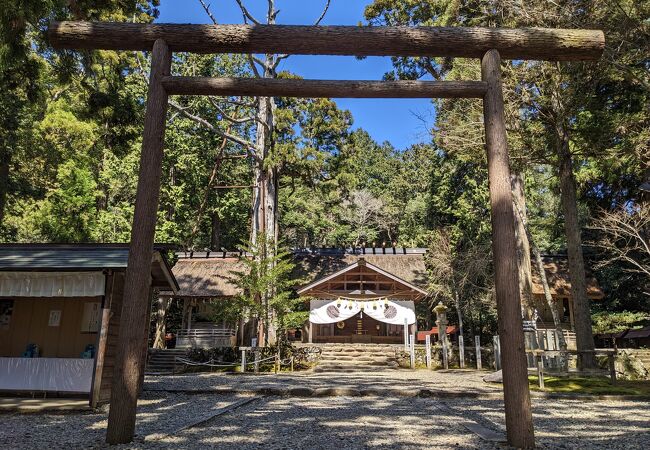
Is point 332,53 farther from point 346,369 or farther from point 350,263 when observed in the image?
Answer: point 350,263

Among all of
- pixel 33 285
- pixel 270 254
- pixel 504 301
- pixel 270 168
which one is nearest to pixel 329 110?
pixel 270 168

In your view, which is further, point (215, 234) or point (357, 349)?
point (215, 234)

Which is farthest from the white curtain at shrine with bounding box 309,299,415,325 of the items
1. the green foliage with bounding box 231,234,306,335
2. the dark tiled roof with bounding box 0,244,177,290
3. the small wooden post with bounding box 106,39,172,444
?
the small wooden post with bounding box 106,39,172,444

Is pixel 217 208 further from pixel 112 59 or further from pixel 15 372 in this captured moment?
pixel 15 372

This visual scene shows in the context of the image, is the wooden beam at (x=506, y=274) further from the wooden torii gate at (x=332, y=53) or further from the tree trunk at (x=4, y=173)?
the tree trunk at (x=4, y=173)

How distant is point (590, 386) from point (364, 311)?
10916 mm

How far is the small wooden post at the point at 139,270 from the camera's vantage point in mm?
4617

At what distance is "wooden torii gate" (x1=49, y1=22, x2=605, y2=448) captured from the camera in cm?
496

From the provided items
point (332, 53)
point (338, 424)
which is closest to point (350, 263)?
point (338, 424)

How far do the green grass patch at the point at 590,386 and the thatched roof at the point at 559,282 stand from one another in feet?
36.8

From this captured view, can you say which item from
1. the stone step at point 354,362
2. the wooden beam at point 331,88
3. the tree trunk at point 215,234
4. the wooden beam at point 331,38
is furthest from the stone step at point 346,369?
the tree trunk at point 215,234

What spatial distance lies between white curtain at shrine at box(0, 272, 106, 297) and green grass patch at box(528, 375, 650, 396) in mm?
9531

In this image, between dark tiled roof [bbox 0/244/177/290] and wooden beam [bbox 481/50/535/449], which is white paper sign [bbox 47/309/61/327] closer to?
dark tiled roof [bbox 0/244/177/290]

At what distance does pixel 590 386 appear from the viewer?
1002cm
